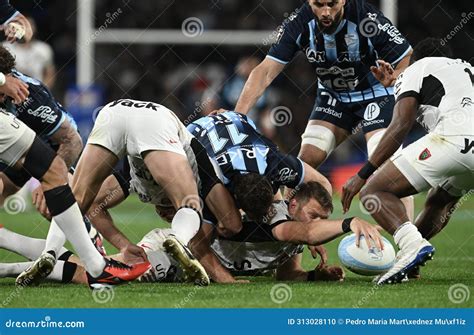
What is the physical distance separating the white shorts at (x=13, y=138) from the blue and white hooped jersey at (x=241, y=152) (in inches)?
65.0

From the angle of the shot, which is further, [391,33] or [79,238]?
[391,33]

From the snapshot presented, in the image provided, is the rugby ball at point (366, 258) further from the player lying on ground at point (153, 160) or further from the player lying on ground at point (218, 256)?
the player lying on ground at point (153, 160)

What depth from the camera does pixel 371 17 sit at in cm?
929

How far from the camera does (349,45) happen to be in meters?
9.36

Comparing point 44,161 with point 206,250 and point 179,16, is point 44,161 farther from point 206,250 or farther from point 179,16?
point 179,16

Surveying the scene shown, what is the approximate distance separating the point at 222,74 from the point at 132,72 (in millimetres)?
1545

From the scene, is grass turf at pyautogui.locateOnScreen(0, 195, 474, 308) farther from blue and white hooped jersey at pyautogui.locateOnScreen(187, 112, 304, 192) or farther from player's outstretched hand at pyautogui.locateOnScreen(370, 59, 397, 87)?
player's outstretched hand at pyautogui.locateOnScreen(370, 59, 397, 87)

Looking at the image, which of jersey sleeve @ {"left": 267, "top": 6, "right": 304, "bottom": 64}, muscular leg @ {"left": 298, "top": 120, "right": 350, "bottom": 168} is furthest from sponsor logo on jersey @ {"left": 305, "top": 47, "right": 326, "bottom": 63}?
muscular leg @ {"left": 298, "top": 120, "right": 350, "bottom": 168}

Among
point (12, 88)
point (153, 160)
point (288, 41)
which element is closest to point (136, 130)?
point (153, 160)

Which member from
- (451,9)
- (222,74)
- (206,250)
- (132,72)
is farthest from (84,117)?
(206,250)

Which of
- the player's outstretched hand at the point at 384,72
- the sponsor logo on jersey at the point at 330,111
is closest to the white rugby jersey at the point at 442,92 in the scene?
the player's outstretched hand at the point at 384,72

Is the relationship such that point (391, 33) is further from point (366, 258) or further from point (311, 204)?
point (366, 258)

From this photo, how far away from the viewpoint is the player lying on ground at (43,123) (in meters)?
8.46

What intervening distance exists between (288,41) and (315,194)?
2212 millimetres
